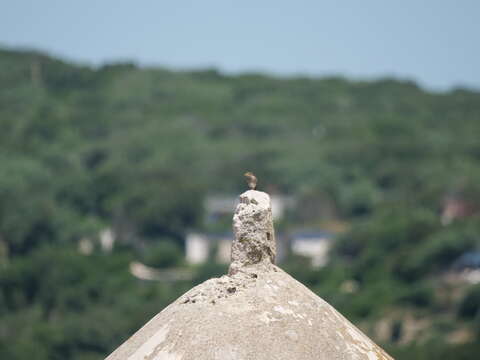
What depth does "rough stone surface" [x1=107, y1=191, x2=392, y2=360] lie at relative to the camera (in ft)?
49.5

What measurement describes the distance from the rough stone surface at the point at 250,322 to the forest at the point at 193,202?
121 feet

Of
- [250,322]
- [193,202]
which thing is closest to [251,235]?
[250,322]

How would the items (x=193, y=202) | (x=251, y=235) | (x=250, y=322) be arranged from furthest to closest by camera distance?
(x=193, y=202) → (x=251, y=235) → (x=250, y=322)

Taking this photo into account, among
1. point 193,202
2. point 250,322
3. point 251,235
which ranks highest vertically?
point 193,202

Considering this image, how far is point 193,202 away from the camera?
12938 cm

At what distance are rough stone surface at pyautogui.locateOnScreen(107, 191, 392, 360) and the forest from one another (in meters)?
36.9

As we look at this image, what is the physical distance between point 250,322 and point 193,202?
114091 millimetres

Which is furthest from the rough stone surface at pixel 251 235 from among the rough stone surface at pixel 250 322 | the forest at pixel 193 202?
the forest at pixel 193 202

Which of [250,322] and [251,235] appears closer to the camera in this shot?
[250,322]

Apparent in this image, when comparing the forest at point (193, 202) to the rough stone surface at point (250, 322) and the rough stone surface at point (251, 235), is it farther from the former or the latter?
the rough stone surface at point (250, 322)

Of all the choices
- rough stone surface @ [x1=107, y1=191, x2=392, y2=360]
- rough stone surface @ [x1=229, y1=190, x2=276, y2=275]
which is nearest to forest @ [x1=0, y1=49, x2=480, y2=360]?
rough stone surface @ [x1=229, y1=190, x2=276, y2=275]

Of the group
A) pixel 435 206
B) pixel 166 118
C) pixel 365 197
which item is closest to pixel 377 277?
pixel 435 206

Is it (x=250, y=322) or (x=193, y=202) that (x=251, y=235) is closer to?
(x=250, y=322)

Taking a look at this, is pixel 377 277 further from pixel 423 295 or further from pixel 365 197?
pixel 365 197
